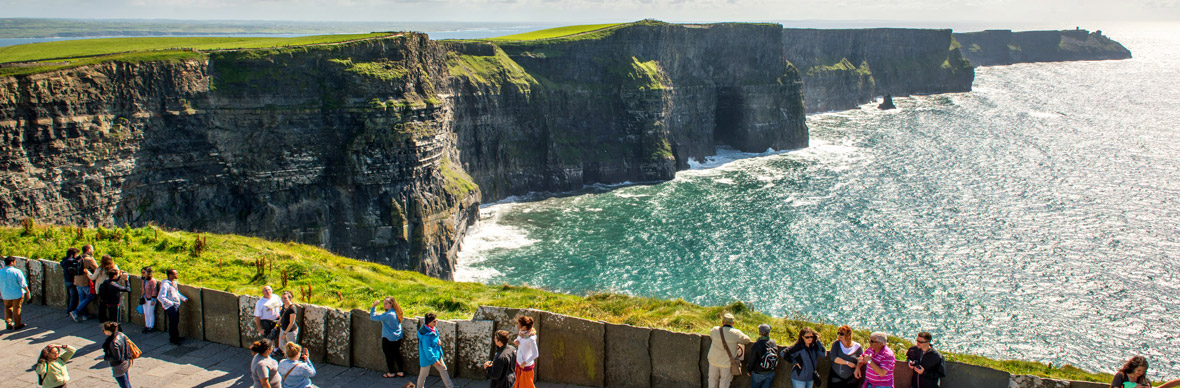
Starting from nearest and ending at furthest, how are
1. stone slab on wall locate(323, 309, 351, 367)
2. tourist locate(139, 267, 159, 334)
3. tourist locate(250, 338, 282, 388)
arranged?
tourist locate(250, 338, 282, 388)
stone slab on wall locate(323, 309, 351, 367)
tourist locate(139, 267, 159, 334)

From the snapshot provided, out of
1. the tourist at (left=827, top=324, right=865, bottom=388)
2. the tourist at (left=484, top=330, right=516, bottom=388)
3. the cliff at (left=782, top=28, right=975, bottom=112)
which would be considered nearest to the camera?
the tourist at (left=484, top=330, right=516, bottom=388)

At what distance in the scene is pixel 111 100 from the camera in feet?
→ 161

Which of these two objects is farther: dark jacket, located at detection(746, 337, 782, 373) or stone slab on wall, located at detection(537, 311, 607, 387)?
stone slab on wall, located at detection(537, 311, 607, 387)

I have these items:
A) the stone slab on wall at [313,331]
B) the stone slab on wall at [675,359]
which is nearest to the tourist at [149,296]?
the stone slab on wall at [313,331]

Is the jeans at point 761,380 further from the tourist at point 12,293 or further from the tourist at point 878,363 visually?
the tourist at point 12,293

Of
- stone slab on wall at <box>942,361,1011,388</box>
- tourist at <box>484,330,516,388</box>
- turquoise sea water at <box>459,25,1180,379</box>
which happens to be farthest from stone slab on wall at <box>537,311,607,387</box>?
turquoise sea water at <box>459,25,1180,379</box>

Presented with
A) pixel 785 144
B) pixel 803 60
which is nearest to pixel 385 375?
Result: pixel 785 144

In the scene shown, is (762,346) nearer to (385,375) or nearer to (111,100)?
(385,375)

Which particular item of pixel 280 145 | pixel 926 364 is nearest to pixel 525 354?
pixel 926 364

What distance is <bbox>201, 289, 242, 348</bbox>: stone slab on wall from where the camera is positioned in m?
20.0

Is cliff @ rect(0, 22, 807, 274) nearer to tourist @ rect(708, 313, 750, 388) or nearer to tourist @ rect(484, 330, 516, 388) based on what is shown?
tourist @ rect(484, 330, 516, 388)

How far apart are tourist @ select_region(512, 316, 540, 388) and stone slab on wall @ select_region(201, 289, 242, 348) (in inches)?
353

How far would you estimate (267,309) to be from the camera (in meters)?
18.5

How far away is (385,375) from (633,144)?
279 ft
